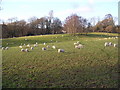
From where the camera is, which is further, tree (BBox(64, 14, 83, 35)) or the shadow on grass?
tree (BBox(64, 14, 83, 35))

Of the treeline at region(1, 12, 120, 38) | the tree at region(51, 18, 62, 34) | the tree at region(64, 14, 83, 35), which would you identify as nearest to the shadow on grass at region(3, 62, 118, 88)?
the tree at region(64, 14, 83, 35)

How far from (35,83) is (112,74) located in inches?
181

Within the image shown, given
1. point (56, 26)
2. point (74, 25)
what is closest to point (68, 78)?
point (74, 25)

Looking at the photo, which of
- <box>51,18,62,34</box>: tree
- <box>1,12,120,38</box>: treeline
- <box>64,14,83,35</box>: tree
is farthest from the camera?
<box>51,18,62,34</box>: tree

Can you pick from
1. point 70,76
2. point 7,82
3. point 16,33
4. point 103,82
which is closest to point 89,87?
point 103,82

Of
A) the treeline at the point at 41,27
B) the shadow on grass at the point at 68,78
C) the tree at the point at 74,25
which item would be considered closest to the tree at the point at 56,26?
the treeline at the point at 41,27

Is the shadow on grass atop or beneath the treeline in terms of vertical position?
beneath

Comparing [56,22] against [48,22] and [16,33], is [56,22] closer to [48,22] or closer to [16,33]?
[48,22]

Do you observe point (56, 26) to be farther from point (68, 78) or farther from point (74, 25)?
point (68, 78)

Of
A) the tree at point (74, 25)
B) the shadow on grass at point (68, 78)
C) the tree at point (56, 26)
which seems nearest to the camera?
the shadow on grass at point (68, 78)

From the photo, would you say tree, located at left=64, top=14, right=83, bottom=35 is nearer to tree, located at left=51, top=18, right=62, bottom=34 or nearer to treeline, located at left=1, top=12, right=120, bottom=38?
treeline, located at left=1, top=12, right=120, bottom=38

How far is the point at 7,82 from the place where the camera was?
26.1 ft

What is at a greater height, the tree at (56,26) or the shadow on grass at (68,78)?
the tree at (56,26)

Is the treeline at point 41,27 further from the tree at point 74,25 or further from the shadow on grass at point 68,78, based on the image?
the shadow on grass at point 68,78
